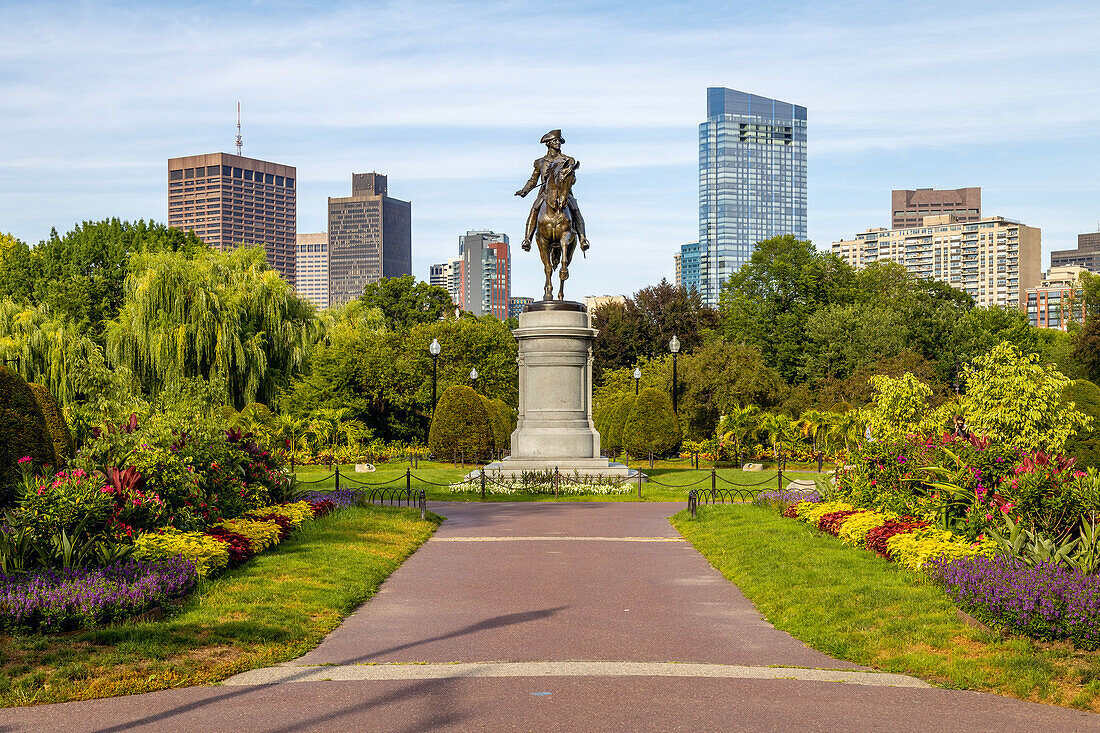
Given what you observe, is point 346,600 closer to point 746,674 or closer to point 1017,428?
point 746,674

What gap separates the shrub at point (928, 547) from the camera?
11.6 meters

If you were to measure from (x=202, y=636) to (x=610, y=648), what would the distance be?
3718 mm

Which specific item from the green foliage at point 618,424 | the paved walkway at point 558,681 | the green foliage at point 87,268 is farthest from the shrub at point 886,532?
Result: the green foliage at point 87,268

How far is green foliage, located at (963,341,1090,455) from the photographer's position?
14172 mm

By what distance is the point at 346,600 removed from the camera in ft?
37.8

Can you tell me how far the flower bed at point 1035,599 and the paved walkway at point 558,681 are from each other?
4.39ft

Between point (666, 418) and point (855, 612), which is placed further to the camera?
point (666, 418)

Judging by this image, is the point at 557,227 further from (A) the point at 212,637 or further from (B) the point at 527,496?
(A) the point at 212,637

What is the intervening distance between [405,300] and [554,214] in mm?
48288

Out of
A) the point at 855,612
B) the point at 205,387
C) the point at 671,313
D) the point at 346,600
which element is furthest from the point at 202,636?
the point at 671,313

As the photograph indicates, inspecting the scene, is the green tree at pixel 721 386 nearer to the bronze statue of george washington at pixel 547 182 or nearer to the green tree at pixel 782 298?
the green tree at pixel 782 298

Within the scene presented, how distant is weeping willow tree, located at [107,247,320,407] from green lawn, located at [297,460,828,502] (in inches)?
339

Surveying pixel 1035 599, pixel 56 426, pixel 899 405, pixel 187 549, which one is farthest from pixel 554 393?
pixel 1035 599

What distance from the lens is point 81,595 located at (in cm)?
966
